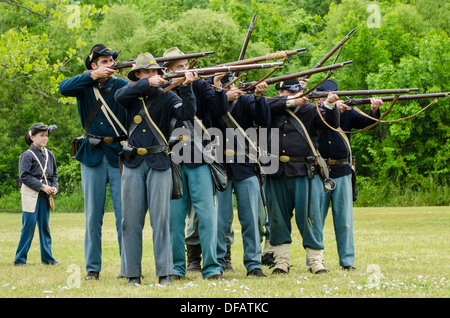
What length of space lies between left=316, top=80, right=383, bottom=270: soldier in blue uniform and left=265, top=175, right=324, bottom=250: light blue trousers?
296 mm

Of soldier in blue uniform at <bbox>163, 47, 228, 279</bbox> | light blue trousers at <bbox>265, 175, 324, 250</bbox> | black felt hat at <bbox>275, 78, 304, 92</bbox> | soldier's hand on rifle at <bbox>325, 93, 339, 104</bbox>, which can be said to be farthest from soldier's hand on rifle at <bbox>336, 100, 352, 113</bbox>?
soldier in blue uniform at <bbox>163, 47, 228, 279</bbox>

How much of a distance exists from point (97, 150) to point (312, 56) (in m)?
32.3

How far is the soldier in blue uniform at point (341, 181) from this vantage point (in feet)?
32.8

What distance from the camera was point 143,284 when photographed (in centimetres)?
829

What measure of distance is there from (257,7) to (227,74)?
35306 mm

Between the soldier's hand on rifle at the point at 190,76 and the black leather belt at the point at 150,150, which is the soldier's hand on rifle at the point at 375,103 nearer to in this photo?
the soldier's hand on rifle at the point at 190,76

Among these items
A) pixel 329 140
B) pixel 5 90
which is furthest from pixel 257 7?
pixel 329 140

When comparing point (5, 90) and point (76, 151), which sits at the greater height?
point (5, 90)

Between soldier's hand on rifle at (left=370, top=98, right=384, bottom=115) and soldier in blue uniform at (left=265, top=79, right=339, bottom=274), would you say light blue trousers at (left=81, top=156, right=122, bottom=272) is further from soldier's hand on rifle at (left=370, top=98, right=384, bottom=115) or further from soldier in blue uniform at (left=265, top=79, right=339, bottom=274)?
soldier's hand on rifle at (left=370, top=98, right=384, bottom=115)

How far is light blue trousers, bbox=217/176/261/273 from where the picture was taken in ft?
30.7

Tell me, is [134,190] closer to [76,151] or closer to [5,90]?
[76,151]

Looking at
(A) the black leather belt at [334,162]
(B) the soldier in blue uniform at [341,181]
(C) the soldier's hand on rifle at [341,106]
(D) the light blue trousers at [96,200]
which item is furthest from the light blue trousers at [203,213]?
(C) the soldier's hand on rifle at [341,106]

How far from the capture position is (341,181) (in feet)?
33.4

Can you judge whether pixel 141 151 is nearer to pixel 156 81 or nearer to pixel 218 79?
pixel 156 81
